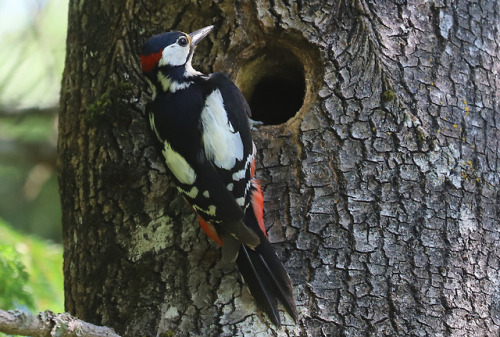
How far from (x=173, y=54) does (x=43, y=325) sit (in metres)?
1.37

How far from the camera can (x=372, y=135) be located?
9.18 ft

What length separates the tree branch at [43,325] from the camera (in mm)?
1921

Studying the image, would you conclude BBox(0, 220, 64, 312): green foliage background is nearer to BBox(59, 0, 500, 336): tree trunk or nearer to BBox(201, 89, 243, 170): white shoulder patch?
BBox(59, 0, 500, 336): tree trunk

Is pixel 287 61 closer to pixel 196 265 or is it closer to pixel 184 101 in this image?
pixel 184 101

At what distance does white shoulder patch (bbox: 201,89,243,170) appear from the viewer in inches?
111

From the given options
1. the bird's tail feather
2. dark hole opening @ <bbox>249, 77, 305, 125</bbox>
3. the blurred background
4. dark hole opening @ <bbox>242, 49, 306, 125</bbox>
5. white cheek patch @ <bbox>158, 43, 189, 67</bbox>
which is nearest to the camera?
the bird's tail feather

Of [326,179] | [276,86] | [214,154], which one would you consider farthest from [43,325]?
[276,86]

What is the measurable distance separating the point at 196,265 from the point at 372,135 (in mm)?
912

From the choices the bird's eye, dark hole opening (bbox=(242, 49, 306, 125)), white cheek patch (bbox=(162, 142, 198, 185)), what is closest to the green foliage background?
white cheek patch (bbox=(162, 142, 198, 185))

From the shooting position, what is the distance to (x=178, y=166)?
272cm

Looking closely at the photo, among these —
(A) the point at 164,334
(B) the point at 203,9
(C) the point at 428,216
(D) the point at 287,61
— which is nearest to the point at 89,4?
(B) the point at 203,9

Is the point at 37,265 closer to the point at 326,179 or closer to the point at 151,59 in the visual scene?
the point at 151,59

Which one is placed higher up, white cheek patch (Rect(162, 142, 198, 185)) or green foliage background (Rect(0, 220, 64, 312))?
white cheek patch (Rect(162, 142, 198, 185))

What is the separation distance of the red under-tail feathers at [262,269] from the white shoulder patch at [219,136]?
0.17 m
